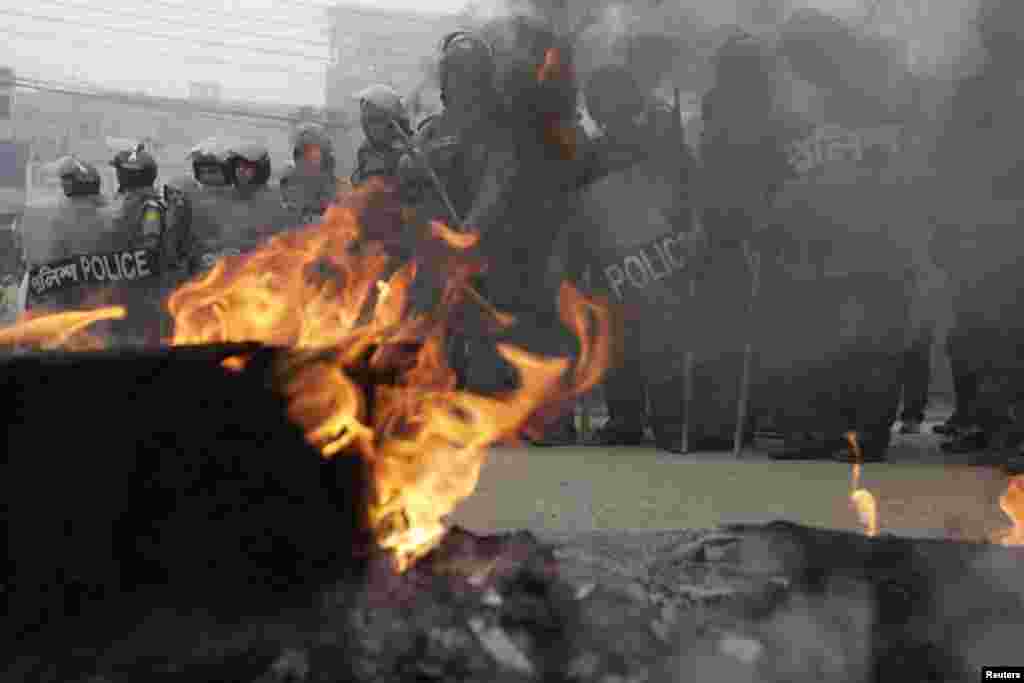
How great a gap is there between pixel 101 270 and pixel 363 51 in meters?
9.37

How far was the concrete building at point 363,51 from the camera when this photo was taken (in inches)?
538

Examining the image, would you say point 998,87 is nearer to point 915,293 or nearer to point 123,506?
point 915,293

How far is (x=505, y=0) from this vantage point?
6.70 metres

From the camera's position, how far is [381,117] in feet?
28.7

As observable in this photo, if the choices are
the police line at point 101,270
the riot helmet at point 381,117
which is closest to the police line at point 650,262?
the riot helmet at point 381,117

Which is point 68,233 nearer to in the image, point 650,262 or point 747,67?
point 650,262

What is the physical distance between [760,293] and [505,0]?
7.79 ft

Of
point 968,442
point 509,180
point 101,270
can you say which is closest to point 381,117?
point 509,180

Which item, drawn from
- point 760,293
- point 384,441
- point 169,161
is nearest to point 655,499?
point 760,293

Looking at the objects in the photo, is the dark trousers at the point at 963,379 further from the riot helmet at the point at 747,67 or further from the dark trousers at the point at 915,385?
the riot helmet at the point at 747,67

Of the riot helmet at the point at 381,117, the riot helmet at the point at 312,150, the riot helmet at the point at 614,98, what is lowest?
the riot helmet at the point at 312,150

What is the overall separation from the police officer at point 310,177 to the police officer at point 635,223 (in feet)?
9.09

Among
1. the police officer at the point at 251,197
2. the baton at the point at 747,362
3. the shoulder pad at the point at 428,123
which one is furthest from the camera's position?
the police officer at the point at 251,197

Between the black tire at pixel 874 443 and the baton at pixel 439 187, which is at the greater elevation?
the baton at pixel 439 187
